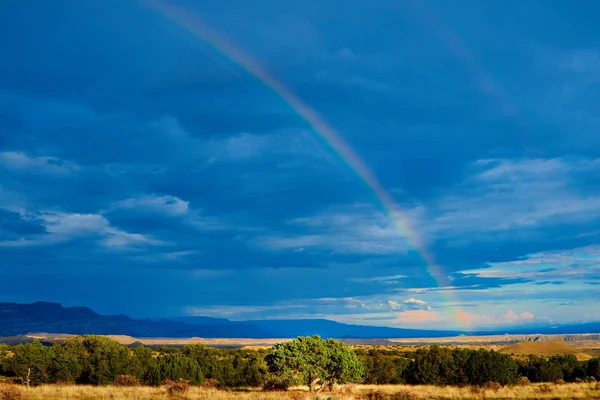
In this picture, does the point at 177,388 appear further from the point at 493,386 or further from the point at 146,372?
the point at 493,386

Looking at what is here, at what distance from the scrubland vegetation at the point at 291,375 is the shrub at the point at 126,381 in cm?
9

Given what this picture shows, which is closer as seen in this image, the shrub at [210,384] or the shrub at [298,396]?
the shrub at [298,396]

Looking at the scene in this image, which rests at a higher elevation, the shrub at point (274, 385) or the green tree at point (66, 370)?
the green tree at point (66, 370)

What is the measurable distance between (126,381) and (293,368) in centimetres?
1286

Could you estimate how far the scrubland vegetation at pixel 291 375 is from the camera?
1399 inches

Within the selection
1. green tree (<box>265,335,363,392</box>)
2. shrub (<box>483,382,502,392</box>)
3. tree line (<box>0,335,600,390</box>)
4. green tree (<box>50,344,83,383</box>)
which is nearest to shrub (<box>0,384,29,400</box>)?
tree line (<box>0,335,600,390</box>)

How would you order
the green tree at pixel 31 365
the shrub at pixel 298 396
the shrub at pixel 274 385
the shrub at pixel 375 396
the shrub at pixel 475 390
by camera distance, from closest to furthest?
the shrub at pixel 298 396 < the shrub at pixel 375 396 < the shrub at pixel 274 385 < the shrub at pixel 475 390 < the green tree at pixel 31 365

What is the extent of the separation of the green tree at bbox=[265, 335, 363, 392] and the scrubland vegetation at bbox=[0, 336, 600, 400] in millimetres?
63

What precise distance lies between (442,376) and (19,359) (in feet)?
113

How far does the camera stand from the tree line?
3706cm

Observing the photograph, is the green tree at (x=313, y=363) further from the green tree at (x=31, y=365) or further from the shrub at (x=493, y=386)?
the green tree at (x=31, y=365)

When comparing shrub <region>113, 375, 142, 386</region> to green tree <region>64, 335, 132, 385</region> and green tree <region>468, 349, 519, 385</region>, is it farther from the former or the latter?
green tree <region>468, 349, 519, 385</region>

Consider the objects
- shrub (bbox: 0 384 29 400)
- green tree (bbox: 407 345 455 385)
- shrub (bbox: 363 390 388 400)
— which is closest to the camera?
shrub (bbox: 0 384 29 400)

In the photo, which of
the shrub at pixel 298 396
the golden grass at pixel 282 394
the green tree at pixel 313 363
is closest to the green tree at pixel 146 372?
the golden grass at pixel 282 394
